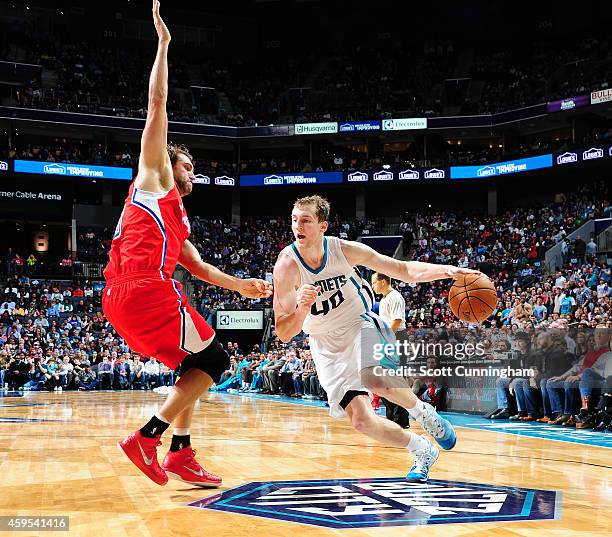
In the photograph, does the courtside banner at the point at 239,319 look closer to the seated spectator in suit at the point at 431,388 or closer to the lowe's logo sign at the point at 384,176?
the lowe's logo sign at the point at 384,176

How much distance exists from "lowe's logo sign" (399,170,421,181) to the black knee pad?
3177 cm

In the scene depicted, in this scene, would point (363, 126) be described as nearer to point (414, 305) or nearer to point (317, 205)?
point (414, 305)

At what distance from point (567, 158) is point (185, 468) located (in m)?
30.5

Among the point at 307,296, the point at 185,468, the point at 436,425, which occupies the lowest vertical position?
the point at 185,468

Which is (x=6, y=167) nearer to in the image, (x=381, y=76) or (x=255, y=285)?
(x=381, y=76)

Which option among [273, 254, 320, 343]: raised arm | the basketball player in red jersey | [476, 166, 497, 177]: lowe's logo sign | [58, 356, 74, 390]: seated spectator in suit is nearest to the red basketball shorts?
the basketball player in red jersey

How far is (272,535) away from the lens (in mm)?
3477

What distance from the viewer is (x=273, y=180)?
1435 inches

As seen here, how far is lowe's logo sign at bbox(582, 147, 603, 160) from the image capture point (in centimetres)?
3038

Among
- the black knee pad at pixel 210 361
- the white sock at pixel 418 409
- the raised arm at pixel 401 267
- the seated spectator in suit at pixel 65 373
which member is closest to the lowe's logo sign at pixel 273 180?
the seated spectator in suit at pixel 65 373

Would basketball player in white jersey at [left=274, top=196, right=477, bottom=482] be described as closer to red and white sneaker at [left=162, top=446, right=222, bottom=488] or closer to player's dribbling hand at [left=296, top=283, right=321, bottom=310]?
player's dribbling hand at [left=296, top=283, right=321, bottom=310]

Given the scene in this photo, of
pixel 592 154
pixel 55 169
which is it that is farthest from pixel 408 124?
pixel 55 169

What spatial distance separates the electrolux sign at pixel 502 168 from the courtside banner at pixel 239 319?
13263 mm

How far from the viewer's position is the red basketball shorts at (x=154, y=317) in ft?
13.7
